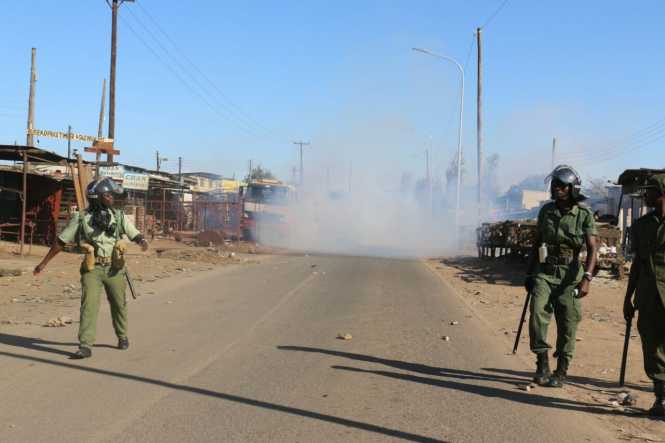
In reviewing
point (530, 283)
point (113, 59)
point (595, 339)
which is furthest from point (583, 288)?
point (113, 59)

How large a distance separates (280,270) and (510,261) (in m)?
8.19

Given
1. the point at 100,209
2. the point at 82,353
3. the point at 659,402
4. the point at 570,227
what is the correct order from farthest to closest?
the point at 100,209, the point at 82,353, the point at 570,227, the point at 659,402

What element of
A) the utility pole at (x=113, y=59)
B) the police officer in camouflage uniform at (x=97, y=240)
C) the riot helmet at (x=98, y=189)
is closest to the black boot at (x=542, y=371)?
the police officer in camouflage uniform at (x=97, y=240)

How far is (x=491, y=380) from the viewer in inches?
260

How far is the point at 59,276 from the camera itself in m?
16.1

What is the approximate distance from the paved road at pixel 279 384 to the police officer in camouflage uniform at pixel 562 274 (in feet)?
1.30

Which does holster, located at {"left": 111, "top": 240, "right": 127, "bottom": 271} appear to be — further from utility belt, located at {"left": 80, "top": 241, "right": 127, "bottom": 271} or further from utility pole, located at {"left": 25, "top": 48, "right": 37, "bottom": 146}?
utility pole, located at {"left": 25, "top": 48, "right": 37, "bottom": 146}

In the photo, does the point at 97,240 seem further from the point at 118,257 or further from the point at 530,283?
the point at 530,283

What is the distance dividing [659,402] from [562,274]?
138 centimetres

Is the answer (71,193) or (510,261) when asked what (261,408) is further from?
(71,193)

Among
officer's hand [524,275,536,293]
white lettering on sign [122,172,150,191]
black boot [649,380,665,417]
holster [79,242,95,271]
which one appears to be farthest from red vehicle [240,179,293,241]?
black boot [649,380,665,417]

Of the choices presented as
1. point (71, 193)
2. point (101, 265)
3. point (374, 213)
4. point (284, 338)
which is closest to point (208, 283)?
point (284, 338)

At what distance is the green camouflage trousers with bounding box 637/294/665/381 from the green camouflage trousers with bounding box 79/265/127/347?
516cm

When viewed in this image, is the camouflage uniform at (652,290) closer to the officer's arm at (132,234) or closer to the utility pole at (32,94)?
the officer's arm at (132,234)
